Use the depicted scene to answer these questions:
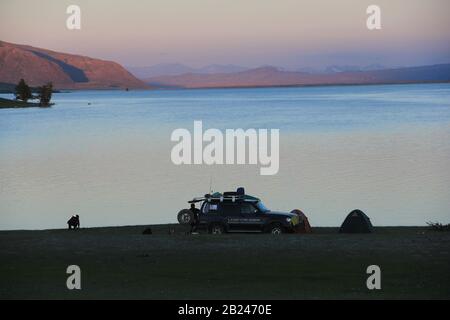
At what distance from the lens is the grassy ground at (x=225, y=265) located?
20.9 m

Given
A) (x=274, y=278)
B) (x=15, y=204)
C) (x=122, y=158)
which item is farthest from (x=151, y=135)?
(x=274, y=278)

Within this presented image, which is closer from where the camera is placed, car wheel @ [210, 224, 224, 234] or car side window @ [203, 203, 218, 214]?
car wheel @ [210, 224, 224, 234]

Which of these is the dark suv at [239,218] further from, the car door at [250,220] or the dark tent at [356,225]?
the dark tent at [356,225]

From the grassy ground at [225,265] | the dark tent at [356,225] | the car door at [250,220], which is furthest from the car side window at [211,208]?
the dark tent at [356,225]

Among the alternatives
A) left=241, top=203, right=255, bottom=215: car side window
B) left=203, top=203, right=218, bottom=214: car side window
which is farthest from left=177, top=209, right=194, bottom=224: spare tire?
left=241, top=203, right=255, bottom=215: car side window

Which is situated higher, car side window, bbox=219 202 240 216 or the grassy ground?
car side window, bbox=219 202 240 216

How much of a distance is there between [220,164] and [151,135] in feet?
138

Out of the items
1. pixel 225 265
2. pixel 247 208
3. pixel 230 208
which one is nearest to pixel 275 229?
pixel 247 208

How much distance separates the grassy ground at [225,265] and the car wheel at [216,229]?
146 centimetres

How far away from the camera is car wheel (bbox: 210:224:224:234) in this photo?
1209 inches

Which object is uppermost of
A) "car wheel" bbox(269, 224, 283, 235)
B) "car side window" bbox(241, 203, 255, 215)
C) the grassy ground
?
"car side window" bbox(241, 203, 255, 215)

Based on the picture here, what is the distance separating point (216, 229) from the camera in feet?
101

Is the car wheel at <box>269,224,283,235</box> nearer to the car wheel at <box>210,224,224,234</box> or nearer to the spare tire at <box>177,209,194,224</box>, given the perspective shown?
the car wheel at <box>210,224,224,234</box>

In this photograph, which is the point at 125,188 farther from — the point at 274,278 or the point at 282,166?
the point at 274,278
